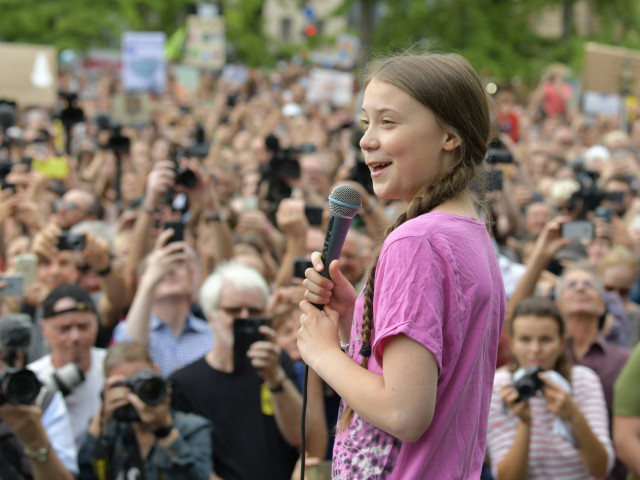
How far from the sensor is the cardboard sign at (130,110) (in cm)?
1277

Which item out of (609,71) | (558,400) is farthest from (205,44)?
(558,400)

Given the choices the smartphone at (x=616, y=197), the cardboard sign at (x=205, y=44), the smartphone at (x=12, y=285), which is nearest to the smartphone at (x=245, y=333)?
the smartphone at (x=12, y=285)

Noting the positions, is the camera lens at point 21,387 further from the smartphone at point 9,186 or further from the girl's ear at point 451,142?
the smartphone at point 9,186

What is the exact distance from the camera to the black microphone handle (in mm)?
1996

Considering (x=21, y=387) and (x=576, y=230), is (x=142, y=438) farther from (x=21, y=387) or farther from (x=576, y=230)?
(x=576, y=230)

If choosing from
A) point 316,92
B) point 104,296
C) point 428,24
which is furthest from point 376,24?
point 104,296

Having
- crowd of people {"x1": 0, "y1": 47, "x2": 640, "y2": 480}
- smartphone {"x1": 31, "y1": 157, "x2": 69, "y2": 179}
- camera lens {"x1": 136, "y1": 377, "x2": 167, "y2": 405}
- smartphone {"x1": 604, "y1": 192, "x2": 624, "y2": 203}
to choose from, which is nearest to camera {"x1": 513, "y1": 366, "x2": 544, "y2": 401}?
crowd of people {"x1": 0, "y1": 47, "x2": 640, "y2": 480}

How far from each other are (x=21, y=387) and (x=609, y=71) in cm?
994

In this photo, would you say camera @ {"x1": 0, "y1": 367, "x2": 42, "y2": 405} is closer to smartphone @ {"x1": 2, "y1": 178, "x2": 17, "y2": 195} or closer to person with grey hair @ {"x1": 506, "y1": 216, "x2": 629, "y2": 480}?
person with grey hair @ {"x1": 506, "y1": 216, "x2": 629, "y2": 480}

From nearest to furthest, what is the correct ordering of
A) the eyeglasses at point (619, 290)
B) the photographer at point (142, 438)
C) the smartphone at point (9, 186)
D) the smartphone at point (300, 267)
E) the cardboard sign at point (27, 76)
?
1. the photographer at point (142, 438)
2. the smartphone at point (300, 267)
3. the eyeglasses at point (619, 290)
4. the smartphone at point (9, 186)
5. the cardboard sign at point (27, 76)

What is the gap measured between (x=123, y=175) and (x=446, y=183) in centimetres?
789

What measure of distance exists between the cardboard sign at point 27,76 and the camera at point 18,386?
9.15 metres

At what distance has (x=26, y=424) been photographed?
3.54 meters

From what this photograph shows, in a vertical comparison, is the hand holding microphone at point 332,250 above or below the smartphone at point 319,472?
above
